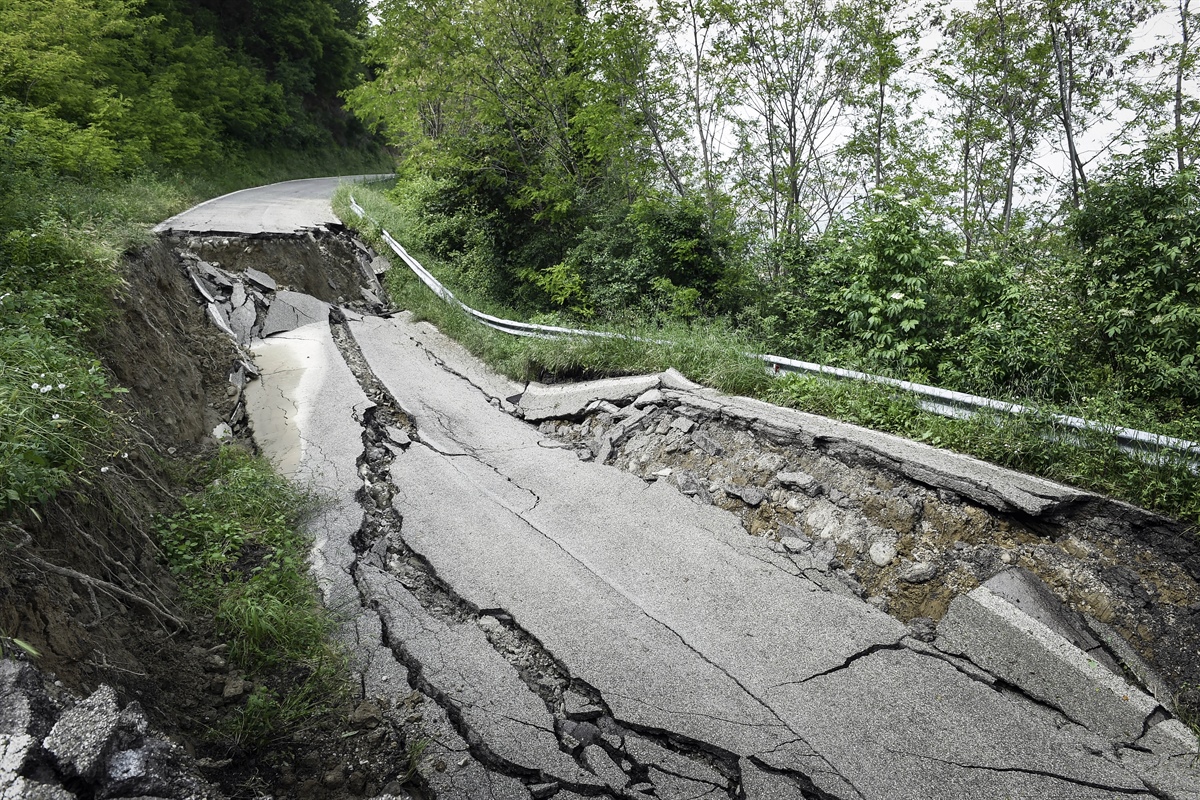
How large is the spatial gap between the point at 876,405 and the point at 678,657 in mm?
3537

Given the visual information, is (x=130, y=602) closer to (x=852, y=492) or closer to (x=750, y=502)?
(x=750, y=502)

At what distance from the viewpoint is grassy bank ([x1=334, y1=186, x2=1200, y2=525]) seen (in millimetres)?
4672

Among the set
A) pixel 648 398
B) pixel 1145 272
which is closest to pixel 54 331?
pixel 648 398

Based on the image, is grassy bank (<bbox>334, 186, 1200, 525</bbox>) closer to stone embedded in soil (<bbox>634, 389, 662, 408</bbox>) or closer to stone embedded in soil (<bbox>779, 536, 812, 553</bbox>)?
stone embedded in soil (<bbox>634, 389, 662, 408</bbox>)

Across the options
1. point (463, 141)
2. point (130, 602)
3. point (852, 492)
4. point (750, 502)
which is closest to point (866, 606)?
point (852, 492)

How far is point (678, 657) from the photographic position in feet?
14.0

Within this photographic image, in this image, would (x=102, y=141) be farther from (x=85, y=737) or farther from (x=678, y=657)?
(x=678, y=657)

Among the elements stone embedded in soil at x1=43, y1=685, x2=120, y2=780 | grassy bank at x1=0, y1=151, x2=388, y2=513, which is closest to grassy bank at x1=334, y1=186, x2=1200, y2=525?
grassy bank at x1=0, y1=151, x2=388, y2=513

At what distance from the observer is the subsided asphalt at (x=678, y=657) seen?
3.43 meters

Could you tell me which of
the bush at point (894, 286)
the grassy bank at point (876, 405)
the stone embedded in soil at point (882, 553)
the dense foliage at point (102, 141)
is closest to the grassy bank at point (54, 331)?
the dense foliage at point (102, 141)

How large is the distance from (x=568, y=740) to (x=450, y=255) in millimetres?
13969

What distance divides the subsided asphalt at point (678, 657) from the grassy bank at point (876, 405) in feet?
1.01

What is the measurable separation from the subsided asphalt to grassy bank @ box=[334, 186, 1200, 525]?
0.31m

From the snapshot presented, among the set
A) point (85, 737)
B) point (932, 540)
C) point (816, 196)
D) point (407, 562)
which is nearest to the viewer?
point (85, 737)
